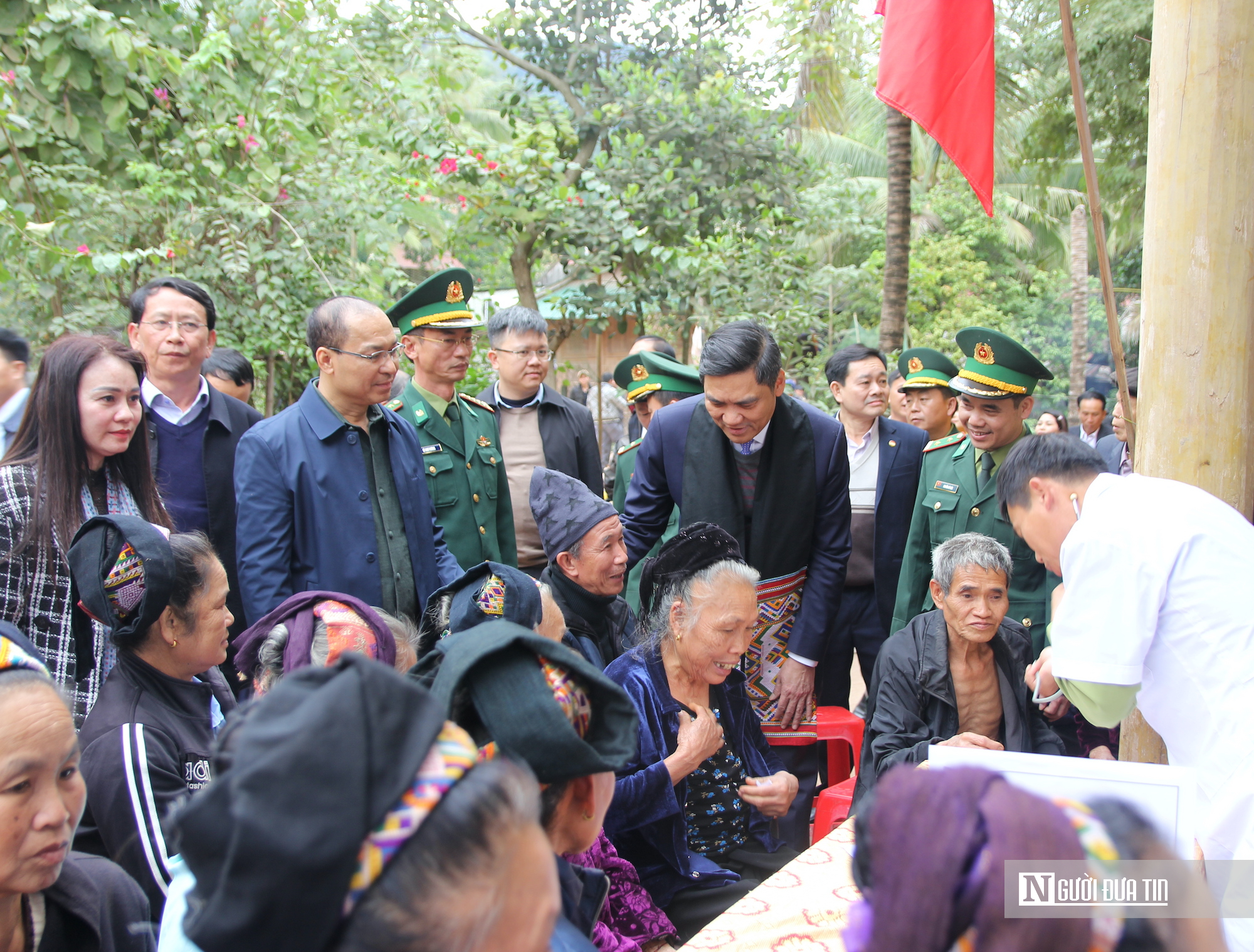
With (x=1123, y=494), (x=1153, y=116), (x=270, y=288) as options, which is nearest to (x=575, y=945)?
(x=1123, y=494)

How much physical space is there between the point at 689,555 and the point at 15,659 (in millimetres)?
A: 1878

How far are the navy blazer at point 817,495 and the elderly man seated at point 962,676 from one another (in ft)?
1.41

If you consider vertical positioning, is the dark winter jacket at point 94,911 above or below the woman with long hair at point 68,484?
below

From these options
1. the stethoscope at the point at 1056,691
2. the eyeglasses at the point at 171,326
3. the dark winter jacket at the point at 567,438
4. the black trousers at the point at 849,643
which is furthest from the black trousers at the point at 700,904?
the eyeglasses at the point at 171,326

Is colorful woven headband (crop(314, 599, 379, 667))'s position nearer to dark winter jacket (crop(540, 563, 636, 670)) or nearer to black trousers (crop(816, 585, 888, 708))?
dark winter jacket (crop(540, 563, 636, 670))

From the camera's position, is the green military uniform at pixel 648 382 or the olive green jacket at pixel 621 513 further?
the green military uniform at pixel 648 382

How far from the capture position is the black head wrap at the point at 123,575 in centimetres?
208

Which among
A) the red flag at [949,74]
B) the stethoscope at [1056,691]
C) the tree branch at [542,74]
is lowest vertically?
the stethoscope at [1056,691]

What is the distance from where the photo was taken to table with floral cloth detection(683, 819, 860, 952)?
77.8 inches

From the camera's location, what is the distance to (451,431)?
13.1ft

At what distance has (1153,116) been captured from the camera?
2.47 metres

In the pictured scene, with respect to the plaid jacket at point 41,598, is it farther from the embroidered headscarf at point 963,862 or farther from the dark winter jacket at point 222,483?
the embroidered headscarf at point 963,862

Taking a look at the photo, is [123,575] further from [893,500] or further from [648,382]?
[648,382]

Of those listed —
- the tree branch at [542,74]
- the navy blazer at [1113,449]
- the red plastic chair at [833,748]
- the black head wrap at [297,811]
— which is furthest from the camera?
the tree branch at [542,74]
